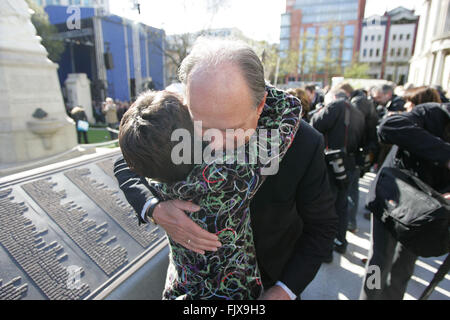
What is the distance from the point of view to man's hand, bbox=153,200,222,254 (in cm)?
90

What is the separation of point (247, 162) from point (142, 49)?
25.4 meters

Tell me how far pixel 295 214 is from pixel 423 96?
1833 mm

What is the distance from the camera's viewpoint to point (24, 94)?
17.6ft

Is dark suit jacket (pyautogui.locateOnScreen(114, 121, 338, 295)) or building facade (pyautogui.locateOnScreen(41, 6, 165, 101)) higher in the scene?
building facade (pyautogui.locateOnScreen(41, 6, 165, 101))

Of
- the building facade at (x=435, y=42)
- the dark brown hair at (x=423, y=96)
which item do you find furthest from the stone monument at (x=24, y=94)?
the building facade at (x=435, y=42)

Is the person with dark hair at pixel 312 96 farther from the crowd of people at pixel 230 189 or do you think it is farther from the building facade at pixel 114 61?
the building facade at pixel 114 61

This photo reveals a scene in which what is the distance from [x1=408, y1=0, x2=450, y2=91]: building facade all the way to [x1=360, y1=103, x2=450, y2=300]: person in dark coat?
1551 centimetres

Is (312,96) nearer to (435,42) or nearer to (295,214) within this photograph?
(295,214)

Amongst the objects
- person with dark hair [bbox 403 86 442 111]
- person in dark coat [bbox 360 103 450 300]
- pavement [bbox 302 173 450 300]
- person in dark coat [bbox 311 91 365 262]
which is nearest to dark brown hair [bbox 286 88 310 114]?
person in dark coat [bbox 311 91 365 262]

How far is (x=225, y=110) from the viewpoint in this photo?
824mm

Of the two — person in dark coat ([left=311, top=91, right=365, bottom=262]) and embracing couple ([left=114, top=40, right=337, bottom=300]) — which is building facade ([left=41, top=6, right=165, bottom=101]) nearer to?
person in dark coat ([left=311, top=91, right=365, bottom=262])

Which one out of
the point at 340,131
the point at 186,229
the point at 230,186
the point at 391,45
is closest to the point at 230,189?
the point at 230,186

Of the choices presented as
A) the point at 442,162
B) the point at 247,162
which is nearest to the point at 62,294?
the point at 247,162

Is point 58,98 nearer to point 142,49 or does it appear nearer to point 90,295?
point 90,295
